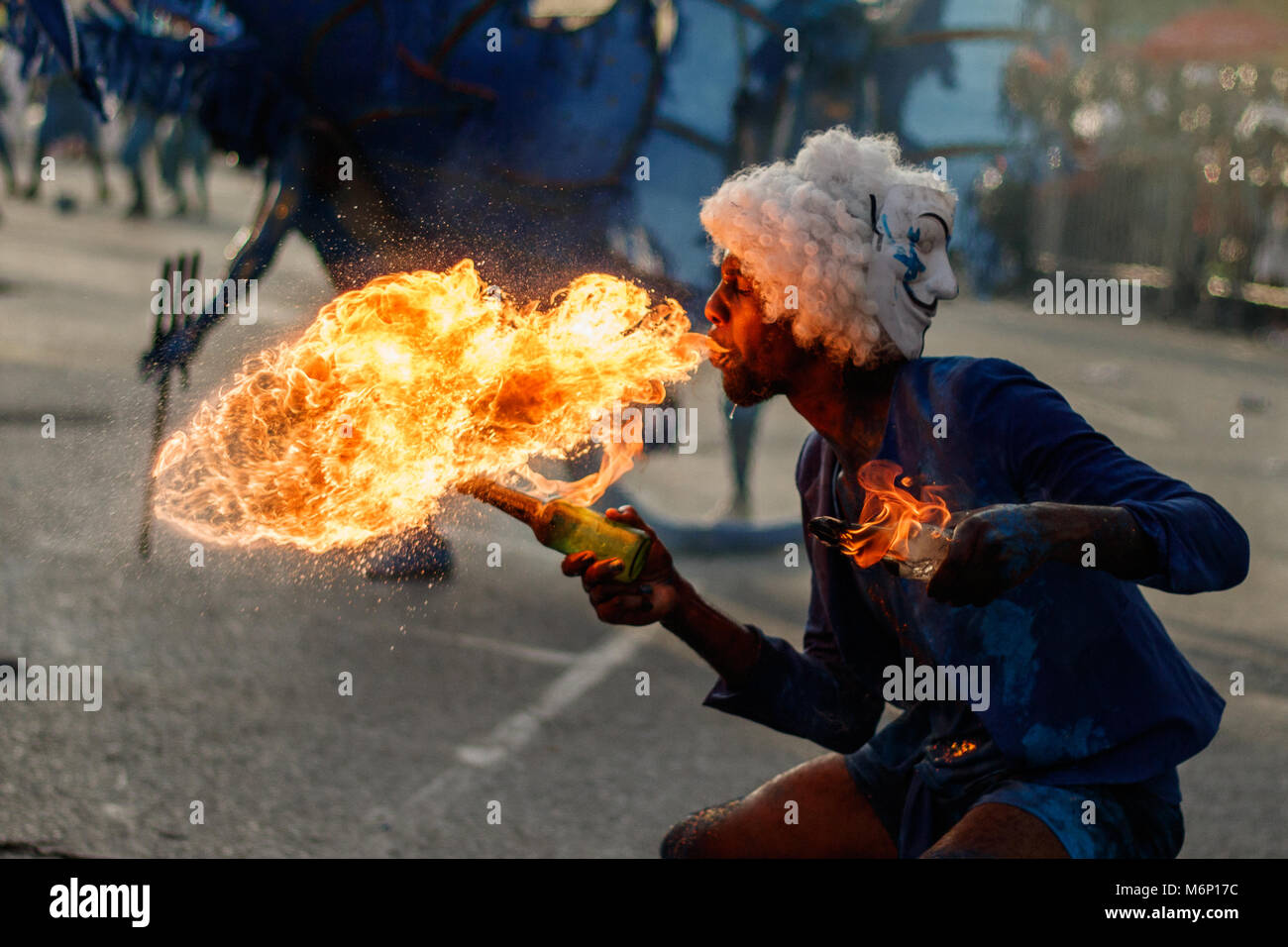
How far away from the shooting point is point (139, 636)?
514 cm

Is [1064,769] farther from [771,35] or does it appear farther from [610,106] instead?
[771,35]

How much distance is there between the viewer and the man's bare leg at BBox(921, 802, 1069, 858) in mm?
2037

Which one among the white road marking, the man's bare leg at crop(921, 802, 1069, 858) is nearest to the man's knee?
the man's bare leg at crop(921, 802, 1069, 858)

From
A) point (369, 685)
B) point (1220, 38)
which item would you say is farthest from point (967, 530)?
point (1220, 38)

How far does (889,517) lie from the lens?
204 cm

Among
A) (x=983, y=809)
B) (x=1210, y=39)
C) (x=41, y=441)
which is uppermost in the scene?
(x=1210, y=39)

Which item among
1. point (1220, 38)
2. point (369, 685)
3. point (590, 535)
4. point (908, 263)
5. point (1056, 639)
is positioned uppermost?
point (1220, 38)

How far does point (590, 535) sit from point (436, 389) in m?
0.58

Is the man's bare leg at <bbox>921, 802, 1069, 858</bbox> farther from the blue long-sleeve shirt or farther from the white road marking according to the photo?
the white road marking

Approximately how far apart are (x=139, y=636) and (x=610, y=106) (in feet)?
10.2

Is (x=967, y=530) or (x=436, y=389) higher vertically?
(x=436, y=389)

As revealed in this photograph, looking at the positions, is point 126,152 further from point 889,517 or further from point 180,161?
A: point 889,517

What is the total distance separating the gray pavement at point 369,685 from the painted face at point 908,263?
3.31 ft

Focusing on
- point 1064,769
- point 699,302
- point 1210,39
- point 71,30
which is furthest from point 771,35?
point 1210,39
